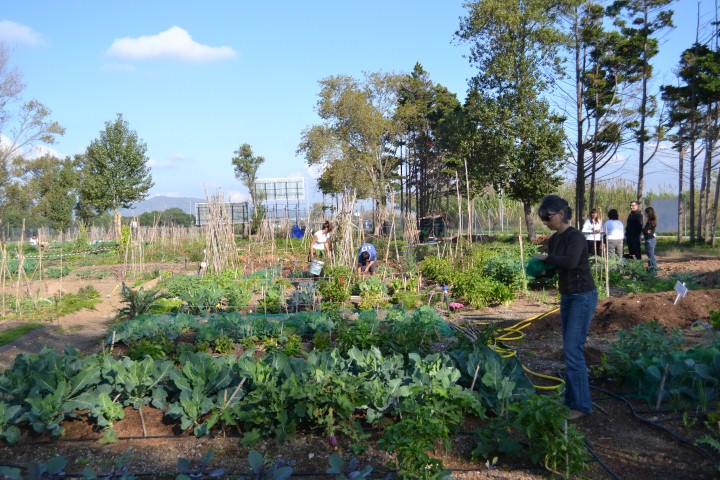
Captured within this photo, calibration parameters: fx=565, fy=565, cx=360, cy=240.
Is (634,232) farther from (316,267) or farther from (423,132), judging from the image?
(423,132)

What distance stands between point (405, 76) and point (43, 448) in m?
24.5

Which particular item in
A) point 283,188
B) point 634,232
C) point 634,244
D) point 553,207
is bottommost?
point 634,244

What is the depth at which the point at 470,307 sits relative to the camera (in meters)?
8.30

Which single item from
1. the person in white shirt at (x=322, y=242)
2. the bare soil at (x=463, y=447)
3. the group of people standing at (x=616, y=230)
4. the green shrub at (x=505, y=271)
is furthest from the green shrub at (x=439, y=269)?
the bare soil at (x=463, y=447)

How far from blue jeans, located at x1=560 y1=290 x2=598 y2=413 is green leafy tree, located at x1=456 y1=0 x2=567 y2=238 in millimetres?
15167

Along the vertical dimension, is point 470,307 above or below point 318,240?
below

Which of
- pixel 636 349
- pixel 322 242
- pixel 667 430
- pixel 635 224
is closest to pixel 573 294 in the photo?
A: pixel 667 430

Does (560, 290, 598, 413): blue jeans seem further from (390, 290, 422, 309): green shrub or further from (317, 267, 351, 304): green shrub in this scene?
(317, 267, 351, 304): green shrub

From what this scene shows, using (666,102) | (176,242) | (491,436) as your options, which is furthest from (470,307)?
(666,102)

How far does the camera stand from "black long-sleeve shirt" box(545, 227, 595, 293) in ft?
11.8

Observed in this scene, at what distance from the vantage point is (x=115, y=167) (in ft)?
87.1

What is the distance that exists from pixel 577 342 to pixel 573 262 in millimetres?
522

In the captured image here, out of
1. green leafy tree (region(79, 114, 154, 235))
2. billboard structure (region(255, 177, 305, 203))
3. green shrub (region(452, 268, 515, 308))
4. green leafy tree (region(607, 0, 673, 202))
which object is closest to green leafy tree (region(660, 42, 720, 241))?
green leafy tree (region(607, 0, 673, 202))

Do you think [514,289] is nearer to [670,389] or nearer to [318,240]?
[318,240]
